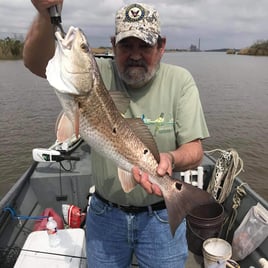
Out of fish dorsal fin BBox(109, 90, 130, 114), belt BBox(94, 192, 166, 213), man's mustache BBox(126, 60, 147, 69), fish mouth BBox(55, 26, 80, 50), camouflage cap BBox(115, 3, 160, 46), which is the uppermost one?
camouflage cap BBox(115, 3, 160, 46)

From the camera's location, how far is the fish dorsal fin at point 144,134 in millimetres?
2428

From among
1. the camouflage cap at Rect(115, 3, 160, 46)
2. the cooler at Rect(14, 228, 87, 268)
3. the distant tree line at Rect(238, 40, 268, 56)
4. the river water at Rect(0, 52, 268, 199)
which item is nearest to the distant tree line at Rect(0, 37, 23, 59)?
the river water at Rect(0, 52, 268, 199)

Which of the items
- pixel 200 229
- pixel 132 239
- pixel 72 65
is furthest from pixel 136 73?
pixel 200 229

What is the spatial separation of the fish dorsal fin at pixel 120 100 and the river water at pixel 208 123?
8104 mm

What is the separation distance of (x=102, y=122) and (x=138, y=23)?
2.81ft

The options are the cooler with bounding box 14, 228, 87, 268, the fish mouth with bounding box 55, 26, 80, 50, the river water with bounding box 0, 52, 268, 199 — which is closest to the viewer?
the fish mouth with bounding box 55, 26, 80, 50

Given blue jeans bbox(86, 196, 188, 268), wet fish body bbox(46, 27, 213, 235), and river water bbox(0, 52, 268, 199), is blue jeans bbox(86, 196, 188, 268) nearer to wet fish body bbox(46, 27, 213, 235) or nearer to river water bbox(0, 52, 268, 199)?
wet fish body bbox(46, 27, 213, 235)

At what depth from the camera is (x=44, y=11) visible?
2184 millimetres

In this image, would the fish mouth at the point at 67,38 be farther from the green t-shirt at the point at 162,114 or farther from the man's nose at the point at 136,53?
the green t-shirt at the point at 162,114

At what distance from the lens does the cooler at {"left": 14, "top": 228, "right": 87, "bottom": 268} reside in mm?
3586

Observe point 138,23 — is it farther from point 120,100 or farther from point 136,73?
point 120,100

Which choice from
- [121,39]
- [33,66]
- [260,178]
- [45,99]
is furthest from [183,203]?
[45,99]

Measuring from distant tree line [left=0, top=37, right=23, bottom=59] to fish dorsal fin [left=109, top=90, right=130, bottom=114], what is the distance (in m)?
47.0

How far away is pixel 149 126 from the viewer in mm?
2705
